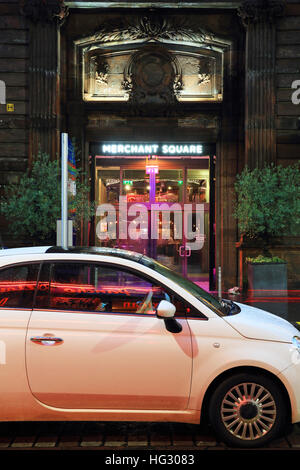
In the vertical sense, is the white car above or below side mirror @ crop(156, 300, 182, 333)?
below

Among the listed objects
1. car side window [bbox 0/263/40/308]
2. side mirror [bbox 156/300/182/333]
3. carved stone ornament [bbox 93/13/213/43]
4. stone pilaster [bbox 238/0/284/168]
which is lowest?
side mirror [bbox 156/300/182/333]

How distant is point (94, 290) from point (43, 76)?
11.6m

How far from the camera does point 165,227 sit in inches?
632

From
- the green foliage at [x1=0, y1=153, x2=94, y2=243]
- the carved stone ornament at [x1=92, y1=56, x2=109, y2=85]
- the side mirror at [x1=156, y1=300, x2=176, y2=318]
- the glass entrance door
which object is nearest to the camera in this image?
the side mirror at [x1=156, y1=300, x2=176, y2=318]

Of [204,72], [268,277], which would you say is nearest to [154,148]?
[204,72]

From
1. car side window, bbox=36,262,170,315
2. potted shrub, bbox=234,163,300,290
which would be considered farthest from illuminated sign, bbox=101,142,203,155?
car side window, bbox=36,262,170,315

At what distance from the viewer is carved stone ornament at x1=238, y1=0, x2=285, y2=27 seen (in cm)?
1427

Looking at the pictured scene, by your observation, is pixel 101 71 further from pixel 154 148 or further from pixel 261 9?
pixel 261 9

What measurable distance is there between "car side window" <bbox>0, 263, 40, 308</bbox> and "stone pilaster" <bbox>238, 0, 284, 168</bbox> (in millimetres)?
11118

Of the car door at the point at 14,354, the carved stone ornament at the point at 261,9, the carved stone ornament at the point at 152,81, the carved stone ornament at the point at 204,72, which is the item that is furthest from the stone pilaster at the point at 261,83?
the car door at the point at 14,354

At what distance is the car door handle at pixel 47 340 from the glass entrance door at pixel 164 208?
11841 millimetres

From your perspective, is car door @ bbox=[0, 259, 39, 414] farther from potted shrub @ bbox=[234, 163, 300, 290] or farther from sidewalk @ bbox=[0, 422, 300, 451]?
potted shrub @ bbox=[234, 163, 300, 290]

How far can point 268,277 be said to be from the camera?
11.4m
